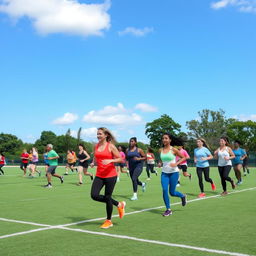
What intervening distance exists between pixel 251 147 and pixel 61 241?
308 ft

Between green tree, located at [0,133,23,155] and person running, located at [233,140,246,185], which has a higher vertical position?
green tree, located at [0,133,23,155]

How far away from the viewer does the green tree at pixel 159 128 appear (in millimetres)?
92419

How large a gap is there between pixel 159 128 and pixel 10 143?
5697 cm

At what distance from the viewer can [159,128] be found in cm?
9281

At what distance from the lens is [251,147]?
93500 millimetres

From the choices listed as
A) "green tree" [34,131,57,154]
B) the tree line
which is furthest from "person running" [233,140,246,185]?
"green tree" [34,131,57,154]

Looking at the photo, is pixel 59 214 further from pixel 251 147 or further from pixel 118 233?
pixel 251 147

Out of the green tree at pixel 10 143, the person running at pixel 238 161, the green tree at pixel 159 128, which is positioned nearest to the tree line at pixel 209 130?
the green tree at pixel 159 128

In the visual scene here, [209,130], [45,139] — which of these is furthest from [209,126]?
[45,139]

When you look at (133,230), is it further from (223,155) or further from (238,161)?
(238,161)

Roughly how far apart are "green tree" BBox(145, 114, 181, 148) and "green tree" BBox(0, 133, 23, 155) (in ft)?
174

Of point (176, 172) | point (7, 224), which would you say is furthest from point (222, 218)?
point (7, 224)

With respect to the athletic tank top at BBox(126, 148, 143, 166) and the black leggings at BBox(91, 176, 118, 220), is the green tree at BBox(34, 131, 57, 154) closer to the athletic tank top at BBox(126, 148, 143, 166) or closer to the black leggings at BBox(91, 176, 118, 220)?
the athletic tank top at BBox(126, 148, 143, 166)

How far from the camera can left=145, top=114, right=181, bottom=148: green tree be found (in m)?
92.4
